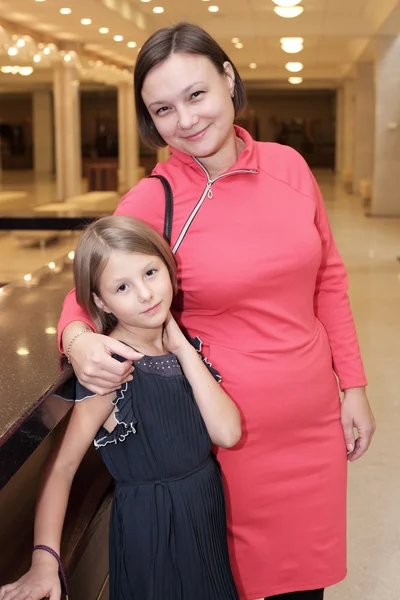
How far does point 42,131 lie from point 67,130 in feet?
16.1

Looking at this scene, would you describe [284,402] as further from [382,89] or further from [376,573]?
[382,89]

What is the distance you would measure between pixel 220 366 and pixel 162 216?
36 centimetres

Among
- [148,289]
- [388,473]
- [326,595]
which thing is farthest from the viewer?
[388,473]

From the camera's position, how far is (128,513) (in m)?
1.67

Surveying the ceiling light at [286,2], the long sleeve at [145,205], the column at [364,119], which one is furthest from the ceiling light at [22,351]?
the column at [364,119]

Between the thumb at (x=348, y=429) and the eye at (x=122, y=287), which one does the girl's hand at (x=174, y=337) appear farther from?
the thumb at (x=348, y=429)

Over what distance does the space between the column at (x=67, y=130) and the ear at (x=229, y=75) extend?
734 inches

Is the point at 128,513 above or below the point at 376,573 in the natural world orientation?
above

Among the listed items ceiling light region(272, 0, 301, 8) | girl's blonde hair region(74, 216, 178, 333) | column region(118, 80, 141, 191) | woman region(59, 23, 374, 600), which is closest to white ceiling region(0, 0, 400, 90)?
ceiling light region(272, 0, 301, 8)

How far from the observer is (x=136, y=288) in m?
1.61

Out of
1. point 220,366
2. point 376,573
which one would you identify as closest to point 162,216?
point 220,366

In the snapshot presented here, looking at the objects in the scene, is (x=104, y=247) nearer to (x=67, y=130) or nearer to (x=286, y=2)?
(x=286, y=2)

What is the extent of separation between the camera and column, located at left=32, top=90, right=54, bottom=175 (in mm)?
20828

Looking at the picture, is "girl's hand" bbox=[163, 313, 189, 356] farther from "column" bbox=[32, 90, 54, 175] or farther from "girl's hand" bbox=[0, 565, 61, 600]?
"column" bbox=[32, 90, 54, 175]
